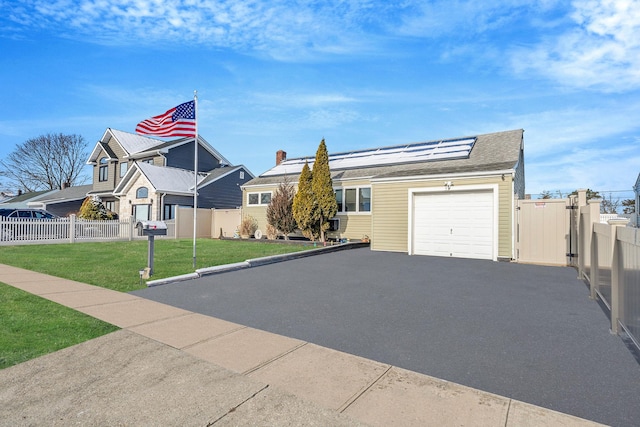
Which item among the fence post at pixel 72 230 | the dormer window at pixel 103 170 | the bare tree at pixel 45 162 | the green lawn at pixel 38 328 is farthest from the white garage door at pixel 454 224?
the bare tree at pixel 45 162

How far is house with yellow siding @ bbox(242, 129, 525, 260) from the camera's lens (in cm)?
1173

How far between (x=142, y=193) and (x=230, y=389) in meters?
24.2

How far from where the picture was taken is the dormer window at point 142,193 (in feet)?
77.4

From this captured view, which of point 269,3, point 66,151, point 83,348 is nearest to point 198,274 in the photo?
A: point 83,348

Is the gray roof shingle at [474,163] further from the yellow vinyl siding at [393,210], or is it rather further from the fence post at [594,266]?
the fence post at [594,266]

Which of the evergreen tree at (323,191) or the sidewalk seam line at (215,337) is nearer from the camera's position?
the sidewalk seam line at (215,337)

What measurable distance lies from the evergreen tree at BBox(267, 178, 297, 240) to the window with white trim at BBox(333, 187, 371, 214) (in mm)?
2485

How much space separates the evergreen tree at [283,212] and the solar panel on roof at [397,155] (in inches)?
87.8

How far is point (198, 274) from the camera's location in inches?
333

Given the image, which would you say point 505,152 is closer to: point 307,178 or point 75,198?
point 307,178

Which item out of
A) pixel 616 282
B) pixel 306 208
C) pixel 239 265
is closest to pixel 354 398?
pixel 616 282

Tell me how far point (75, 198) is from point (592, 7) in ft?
133

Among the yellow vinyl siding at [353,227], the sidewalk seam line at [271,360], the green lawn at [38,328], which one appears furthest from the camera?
the yellow vinyl siding at [353,227]

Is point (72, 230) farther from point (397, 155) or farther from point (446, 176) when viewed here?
point (446, 176)
